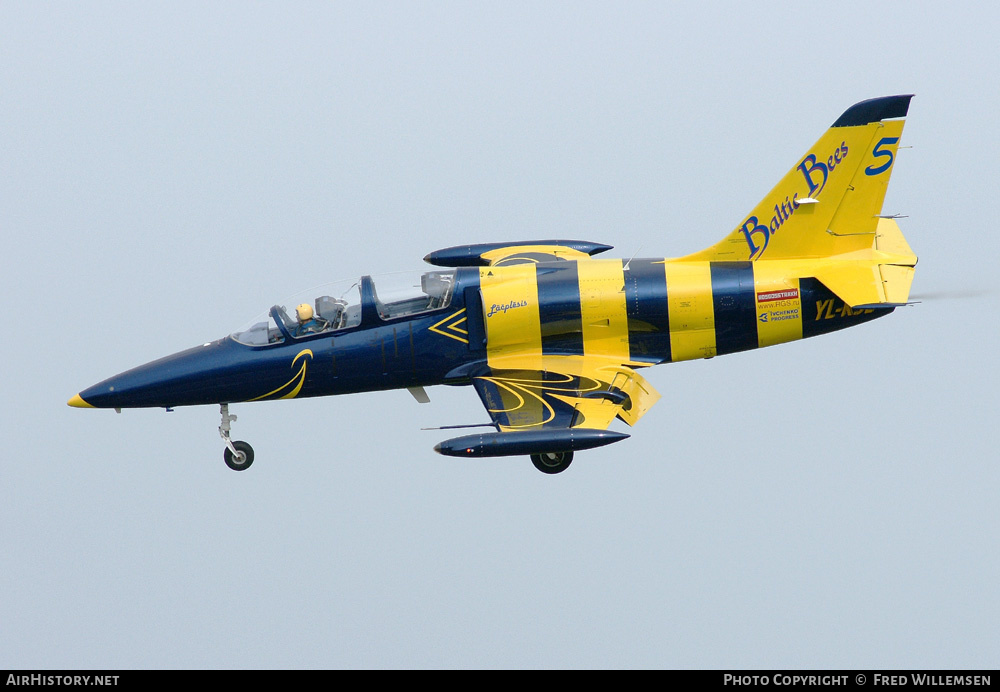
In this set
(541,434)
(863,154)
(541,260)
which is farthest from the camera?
(541,260)

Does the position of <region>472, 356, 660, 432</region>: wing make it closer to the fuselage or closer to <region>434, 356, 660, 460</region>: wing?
<region>434, 356, 660, 460</region>: wing

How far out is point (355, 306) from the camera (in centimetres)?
1756

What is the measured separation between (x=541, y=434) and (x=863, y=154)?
18.6 feet

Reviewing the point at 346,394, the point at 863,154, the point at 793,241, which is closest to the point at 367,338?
the point at 346,394

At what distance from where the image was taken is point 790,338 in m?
17.7

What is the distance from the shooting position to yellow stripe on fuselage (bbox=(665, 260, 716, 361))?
17.5 m

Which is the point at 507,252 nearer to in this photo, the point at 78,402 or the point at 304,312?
the point at 304,312

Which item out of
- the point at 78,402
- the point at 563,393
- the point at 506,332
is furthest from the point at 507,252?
the point at 78,402

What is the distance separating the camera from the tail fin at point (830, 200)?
17.4 meters

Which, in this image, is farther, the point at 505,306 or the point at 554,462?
the point at 505,306

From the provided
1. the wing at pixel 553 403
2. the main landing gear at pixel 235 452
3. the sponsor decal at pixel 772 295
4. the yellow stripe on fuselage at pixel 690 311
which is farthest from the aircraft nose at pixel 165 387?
the sponsor decal at pixel 772 295

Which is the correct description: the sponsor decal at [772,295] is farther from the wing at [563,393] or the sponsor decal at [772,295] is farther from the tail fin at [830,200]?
the wing at [563,393]

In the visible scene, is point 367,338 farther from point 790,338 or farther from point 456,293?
point 790,338

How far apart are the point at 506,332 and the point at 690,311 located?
238 centimetres
